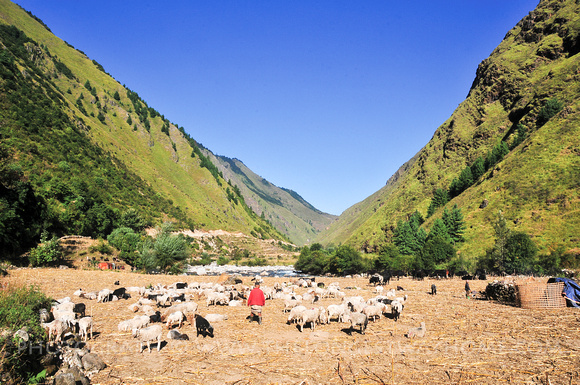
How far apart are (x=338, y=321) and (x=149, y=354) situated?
32.7 feet

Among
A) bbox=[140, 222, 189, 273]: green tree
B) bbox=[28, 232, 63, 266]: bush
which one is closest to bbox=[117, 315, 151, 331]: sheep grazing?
bbox=[28, 232, 63, 266]: bush

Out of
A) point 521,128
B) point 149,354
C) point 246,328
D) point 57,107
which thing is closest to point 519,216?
point 521,128

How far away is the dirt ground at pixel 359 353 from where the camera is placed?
8047 mm

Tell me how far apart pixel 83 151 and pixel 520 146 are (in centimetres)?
Answer: 13797

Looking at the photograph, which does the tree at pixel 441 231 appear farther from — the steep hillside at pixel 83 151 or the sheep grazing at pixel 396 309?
the steep hillside at pixel 83 151

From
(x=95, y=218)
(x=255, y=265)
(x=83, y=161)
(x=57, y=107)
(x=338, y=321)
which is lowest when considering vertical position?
(x=255, y=265)

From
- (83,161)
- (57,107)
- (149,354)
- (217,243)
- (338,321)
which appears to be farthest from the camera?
(217,243)

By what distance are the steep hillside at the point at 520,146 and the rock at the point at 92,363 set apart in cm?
7663

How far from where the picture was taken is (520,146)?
96.6m

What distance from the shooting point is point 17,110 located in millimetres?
68125

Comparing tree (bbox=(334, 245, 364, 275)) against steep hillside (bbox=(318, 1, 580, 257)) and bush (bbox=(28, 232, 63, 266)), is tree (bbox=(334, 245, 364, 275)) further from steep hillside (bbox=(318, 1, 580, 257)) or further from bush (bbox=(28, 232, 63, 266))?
bush (bbox=(28, 232, 63, 266))

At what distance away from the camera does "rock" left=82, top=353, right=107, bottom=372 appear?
26.7 feet

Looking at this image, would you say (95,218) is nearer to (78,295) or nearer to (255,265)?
(78,295)

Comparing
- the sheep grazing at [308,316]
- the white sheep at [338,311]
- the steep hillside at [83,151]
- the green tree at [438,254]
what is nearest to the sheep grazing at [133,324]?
the sheep grazing at [308,316]
